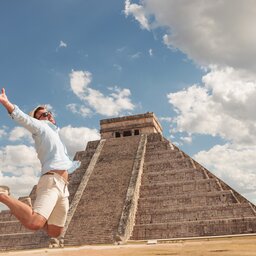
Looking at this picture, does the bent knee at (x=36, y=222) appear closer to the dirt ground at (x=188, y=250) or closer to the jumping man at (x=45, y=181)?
the jumping man at (x=45, y=181)

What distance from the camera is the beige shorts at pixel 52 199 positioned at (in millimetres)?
4250

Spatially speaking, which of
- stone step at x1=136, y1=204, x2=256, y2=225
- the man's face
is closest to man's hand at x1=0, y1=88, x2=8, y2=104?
the man's face

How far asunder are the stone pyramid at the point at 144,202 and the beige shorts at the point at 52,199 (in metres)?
14.7

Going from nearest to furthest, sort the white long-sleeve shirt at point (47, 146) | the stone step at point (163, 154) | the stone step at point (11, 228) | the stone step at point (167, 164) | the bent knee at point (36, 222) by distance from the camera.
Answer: the bent knee at point (36, 222), the white long-sleeve shirt at point (47, 146), the stone step at point (11, 228), the stone step at point (167, 164), the stone step at point (163, 154)

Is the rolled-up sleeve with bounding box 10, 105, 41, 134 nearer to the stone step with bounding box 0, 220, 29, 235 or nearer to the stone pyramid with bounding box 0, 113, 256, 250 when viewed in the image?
the stone pyramid with bounding box 0, 113, 256, 250

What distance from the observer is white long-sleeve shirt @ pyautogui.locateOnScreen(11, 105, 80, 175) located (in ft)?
14.7

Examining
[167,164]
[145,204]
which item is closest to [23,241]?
[145,204]

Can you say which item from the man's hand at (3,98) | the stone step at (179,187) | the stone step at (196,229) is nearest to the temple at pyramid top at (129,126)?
the stone step at (179,187)

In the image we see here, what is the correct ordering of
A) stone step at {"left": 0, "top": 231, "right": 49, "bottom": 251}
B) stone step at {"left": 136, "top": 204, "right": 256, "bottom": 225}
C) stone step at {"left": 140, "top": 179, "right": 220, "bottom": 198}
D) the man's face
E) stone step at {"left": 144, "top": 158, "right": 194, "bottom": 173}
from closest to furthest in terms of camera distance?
the man's face → stone step at {"left": 136, "top": 204, "right": 256, "bottom": 225} → stone step at {"left": 0, "top": 231, "right": 49, "bottom": 251} → stone step at {"left": 140, "top": 179, "right": 220, "bottom": 198} → stone step at {"left": 144, "top": 158, "right": 194, "bottom": 173}

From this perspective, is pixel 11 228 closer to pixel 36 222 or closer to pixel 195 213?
pixel 195 213

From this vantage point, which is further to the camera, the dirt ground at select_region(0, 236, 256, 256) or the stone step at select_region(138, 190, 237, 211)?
the stone step at select_region(138, 190, 237, 211)

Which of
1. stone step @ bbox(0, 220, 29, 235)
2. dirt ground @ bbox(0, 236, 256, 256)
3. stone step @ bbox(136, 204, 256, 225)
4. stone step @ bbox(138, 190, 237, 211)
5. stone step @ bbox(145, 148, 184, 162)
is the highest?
stone step @ bbox(145, 148, 184, 162)

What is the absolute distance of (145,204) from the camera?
2278 cm

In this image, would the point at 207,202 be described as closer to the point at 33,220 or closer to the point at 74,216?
the point at 74,216
